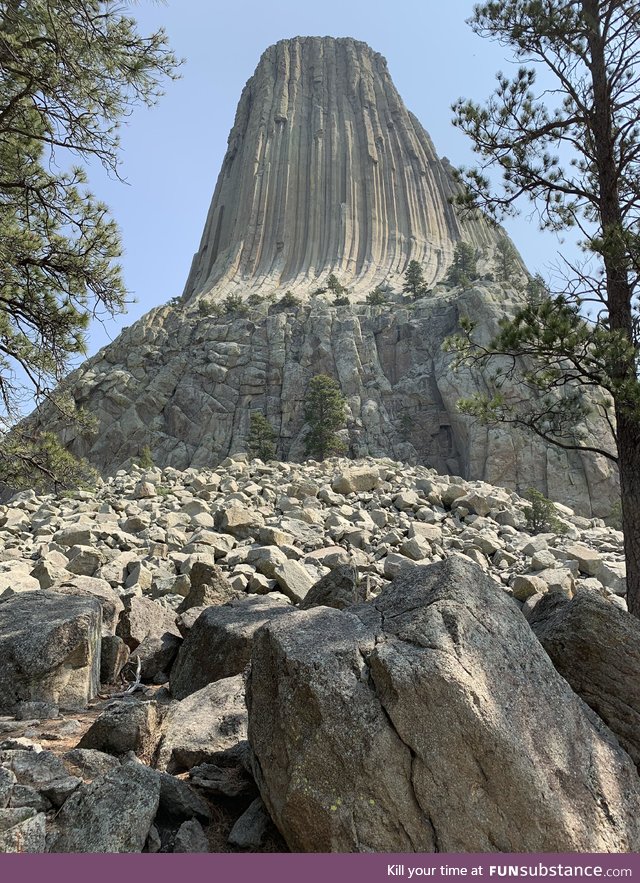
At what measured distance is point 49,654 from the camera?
502 cm

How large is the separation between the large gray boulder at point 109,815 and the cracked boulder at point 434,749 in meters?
0.58

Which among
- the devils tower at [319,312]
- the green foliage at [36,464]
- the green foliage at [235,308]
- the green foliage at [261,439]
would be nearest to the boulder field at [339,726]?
the green foliage at [36,464]

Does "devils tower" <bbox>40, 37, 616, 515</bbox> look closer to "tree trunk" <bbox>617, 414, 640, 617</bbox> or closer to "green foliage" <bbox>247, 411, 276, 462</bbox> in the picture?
"green foliage" <bbox>247, 411, 276, 462</bbox>

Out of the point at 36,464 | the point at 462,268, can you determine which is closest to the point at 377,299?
the point at 462,268

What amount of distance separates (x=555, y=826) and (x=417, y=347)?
48.9 metres

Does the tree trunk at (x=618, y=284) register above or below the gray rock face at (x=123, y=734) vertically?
above

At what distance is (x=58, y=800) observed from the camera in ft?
9.31

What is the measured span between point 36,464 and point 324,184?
254 feet

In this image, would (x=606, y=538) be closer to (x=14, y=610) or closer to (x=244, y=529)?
(x=244, y=529)

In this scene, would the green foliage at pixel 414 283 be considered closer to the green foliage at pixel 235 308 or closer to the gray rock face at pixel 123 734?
the green foliage at pixel 235 308

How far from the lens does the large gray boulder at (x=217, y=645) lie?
5282mm

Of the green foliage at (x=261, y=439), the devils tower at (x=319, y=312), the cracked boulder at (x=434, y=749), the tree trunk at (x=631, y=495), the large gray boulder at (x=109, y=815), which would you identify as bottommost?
the large gray boulder at (x=109, y=815)

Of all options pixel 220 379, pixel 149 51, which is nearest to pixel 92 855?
pixel 149 51

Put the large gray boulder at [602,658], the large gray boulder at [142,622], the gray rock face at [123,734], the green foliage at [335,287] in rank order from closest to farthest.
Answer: the large gray boulder at [602,658] → the gray rock face at [123,734] → the large gray boulder at [142,622] → the green foliage at [335,287]
